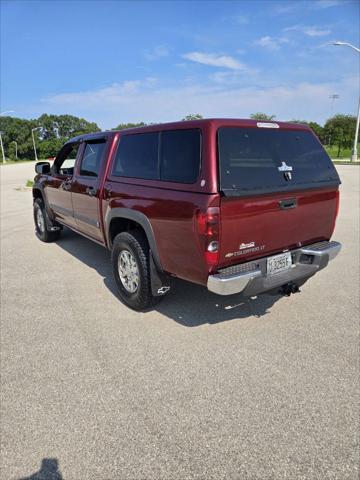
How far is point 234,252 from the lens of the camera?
2.96 metres

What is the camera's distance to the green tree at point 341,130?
46.2 m

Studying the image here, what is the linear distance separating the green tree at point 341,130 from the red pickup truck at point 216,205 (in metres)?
46.7

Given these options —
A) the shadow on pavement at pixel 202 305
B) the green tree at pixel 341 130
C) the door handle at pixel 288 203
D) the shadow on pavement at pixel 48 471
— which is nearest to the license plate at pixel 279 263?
the door handle at pixel 288 203

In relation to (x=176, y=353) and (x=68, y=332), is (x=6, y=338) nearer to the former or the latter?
(x=68, y=332)

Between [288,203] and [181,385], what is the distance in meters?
1.80

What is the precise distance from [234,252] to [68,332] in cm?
186

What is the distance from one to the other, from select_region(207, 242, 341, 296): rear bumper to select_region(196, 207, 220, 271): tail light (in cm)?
19

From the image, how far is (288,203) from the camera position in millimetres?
3221

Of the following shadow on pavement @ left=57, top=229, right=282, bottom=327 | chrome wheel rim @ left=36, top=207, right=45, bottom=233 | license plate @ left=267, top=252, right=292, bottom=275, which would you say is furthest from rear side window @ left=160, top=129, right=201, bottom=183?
chrome wheel rim @ left=36, top=207, right=45, bottom=233

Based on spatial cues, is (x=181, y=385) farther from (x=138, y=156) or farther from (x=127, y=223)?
(x=138, y=156)

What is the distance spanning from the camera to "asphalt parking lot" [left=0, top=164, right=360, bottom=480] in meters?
2.10

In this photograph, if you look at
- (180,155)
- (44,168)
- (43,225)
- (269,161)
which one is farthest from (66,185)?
(269,161)

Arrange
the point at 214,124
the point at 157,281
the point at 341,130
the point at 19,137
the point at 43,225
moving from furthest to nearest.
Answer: the point at 19,137, the point at 341,130, the point at 43,225, the point at 157,281, the point at 214,124

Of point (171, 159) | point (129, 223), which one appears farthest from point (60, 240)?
point (171, 159)
